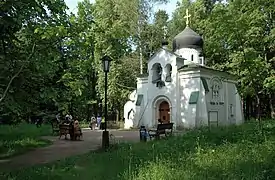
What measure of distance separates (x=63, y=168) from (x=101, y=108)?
38.8 metres

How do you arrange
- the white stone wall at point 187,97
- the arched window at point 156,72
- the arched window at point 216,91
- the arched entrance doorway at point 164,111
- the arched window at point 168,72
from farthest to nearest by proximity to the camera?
1. the arched window at point 156,72
2. the arched entrance doorway at point 164,111
3. the arched window at point 168,72
4. the arched window at point 216,91
5. the white stone wall at point 187,97

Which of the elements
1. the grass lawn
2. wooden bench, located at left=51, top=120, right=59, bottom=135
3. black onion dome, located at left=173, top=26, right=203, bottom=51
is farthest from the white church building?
the grass lawn

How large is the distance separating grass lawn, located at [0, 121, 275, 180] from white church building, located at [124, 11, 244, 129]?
17.2 m

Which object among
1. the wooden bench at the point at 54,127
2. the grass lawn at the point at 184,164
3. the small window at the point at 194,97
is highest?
the small window at the point at 194,97

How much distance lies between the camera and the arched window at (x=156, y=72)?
105ft

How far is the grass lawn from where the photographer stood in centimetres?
727

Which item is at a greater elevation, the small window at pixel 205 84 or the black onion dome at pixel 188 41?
the black onion dome at pixel 188 41

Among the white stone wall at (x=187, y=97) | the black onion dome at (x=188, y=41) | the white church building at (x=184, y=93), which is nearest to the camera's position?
the white stone wall at (x=187, y=97)

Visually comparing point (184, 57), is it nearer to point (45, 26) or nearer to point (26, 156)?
point (26, 156)

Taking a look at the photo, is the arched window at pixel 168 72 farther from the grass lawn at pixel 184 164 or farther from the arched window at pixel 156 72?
the grass lawn at pixel 184 164

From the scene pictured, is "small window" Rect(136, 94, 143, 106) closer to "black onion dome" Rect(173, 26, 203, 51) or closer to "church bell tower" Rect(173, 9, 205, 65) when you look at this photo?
"church bell tower" Rect(173, 9, 205, 65)

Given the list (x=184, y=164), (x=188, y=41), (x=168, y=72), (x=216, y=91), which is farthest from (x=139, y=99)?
(x=184, y=164)

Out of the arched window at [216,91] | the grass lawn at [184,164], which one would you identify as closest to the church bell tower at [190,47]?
the arched window at [216,91]

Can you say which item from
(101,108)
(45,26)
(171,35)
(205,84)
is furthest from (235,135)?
(101,108)
